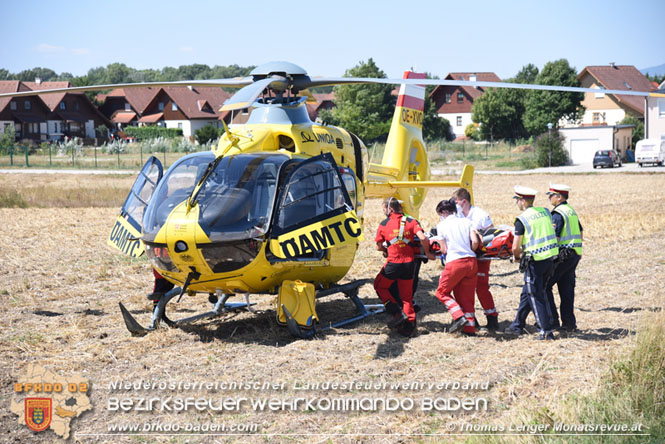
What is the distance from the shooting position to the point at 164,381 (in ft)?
22.9

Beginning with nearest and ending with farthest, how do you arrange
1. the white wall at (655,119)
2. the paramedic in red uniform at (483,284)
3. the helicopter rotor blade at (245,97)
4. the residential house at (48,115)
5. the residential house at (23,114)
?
the helicopter rotor blade at (245,97) → the paramedic in red uniform at (483,284) → the white wall at (655,119) → the residential house at (23,114) → the residential house at (48,115)

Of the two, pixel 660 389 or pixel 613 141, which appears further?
pixel 613 141

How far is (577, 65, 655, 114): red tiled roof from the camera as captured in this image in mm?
71625

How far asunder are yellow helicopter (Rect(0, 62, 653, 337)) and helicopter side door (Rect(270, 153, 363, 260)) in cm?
1

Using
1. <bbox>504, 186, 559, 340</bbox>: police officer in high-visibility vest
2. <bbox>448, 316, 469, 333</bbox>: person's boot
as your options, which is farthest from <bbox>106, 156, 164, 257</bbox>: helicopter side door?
<bbox>504, 186, 559, 340</bbox>: police officer in high-visibility vest

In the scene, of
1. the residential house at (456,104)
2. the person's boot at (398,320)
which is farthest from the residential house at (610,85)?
the person's boot at (398,320)

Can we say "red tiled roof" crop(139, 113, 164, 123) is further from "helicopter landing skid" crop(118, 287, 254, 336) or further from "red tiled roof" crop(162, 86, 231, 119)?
"helicopter landing skid" crop(118, 287, 254, 336)

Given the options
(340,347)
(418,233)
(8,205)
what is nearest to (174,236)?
(340,347)

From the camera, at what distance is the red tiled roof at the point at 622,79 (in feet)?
235

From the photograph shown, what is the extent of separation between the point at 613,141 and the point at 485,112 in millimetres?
16598

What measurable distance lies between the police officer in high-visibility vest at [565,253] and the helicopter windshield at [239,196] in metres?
3.48

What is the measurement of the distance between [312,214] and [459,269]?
1937 millimetres

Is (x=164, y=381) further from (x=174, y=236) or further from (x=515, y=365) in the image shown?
(x=515, y=365)

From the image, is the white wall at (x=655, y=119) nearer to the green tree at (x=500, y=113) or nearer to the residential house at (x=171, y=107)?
the green tree at (x=500, y=113)
